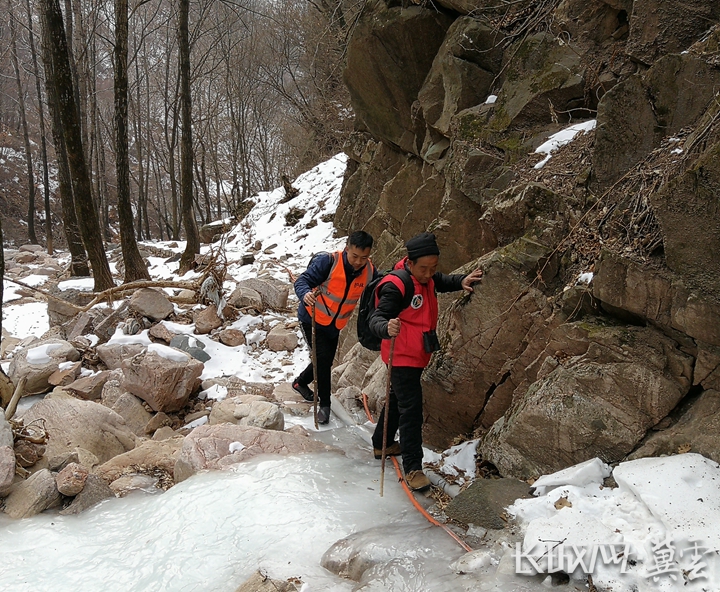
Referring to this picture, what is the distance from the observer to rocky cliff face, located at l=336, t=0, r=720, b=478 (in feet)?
10.3

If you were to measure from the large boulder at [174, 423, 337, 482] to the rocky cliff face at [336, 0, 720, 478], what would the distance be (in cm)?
137

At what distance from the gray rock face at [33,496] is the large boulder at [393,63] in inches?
Result: 274

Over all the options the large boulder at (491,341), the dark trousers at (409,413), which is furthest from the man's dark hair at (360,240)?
the dark trousers at (409,413)

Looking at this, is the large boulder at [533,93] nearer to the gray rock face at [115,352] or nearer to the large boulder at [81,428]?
the large boulder at [81,428]

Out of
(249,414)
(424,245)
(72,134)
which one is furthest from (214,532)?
(72,134)

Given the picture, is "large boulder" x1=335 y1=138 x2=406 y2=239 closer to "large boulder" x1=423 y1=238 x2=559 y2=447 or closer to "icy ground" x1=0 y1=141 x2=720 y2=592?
"large boulder" x1=423 y1=238 x2=559 y2=447

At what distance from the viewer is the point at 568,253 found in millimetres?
4102

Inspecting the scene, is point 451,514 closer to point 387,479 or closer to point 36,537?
point 387,479

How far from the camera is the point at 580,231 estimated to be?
4.08 meters

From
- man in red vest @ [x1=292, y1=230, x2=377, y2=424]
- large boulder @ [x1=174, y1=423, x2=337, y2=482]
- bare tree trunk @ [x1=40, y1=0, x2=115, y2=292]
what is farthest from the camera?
bare tree trunk @ [x1=40, y1=0, x2=115, y2=292]

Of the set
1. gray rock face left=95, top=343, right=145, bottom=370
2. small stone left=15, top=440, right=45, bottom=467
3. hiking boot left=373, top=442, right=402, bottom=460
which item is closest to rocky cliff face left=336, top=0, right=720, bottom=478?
hiking boot left=373, top=442, right=402, bottom=460

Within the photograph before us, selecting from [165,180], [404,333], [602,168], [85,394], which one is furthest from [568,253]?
[165,180]

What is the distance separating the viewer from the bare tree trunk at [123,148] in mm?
11023

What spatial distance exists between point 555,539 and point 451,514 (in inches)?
33.8
